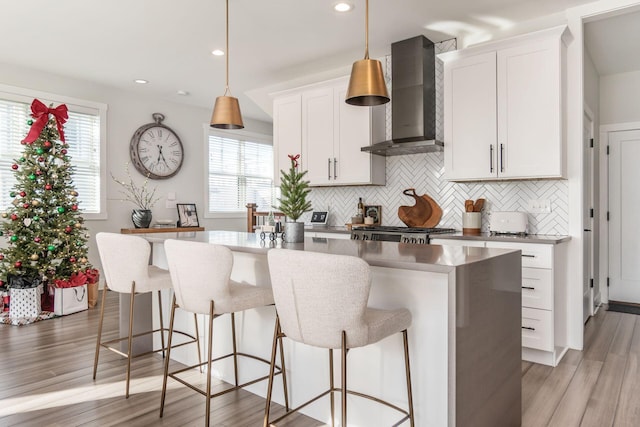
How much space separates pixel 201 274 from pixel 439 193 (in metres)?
2.88

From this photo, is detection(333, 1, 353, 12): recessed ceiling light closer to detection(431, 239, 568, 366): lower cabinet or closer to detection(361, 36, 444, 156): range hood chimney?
detection(361, 36, 444, 156): range hood chimney

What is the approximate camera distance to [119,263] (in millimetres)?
2645

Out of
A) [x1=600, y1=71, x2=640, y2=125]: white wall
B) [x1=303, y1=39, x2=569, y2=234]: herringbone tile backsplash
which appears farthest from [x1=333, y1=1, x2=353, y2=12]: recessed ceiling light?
[x1=600, y1=71, x2=640, y2=125]: white wall

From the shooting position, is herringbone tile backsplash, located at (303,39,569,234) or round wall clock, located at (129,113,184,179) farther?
round wall clock, located at (129,113,184,179)

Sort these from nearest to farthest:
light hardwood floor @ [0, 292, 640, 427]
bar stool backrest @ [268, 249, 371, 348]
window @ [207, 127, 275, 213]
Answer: bar stool backrest @ [268, 249, 371, 348] → light hardwood floor @ [0, 292, 640, 427] → window @ [207, 127, 275, 213]

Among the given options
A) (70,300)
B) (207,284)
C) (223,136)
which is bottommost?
(70,300)

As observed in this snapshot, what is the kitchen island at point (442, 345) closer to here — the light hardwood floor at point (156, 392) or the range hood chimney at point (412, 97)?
the light hardwood floor at point (156, 392)

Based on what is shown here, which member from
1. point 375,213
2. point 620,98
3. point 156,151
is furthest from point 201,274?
point 620,98

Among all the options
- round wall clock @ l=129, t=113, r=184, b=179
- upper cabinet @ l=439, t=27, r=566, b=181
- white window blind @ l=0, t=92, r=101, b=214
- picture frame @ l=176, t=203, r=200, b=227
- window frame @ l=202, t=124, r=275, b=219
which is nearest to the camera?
upper cabinet @ l=439, t=27, r=566, b=181

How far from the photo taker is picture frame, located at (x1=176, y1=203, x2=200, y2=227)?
654 cm

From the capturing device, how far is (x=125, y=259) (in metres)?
2.61

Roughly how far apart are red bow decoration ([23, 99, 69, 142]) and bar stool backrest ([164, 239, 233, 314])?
319 centimetres

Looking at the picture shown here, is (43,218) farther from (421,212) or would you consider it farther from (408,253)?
(408,253)

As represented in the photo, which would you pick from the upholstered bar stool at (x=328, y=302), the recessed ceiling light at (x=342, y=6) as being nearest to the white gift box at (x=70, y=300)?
the upholstered bar stool at (x=328, y=302)
